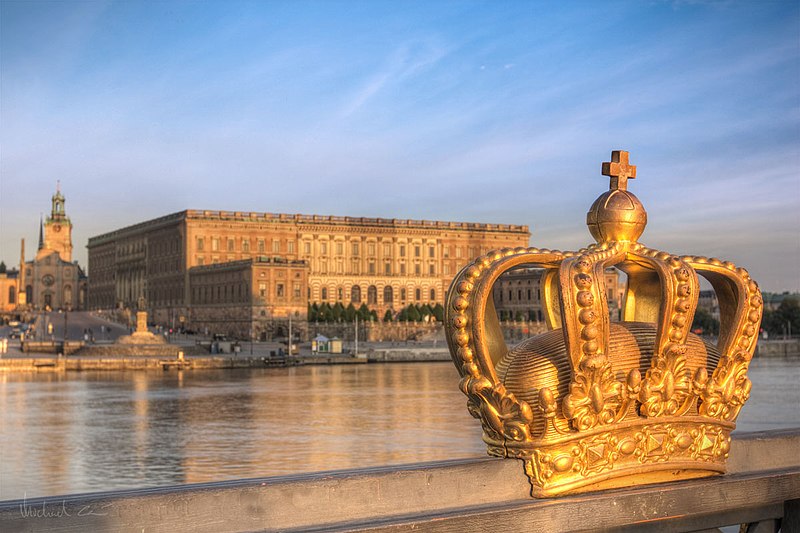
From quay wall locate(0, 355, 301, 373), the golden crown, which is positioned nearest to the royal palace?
quay wall locate(0, 355, 301, 373)

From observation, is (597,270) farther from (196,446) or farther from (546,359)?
(196,446)

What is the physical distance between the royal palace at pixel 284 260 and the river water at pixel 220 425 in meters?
35.7

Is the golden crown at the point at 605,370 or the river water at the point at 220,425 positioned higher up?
the golden crown at the point at 605,370

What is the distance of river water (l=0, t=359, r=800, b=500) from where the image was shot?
21594 millimetres

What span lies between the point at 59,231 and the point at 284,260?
2531 inches

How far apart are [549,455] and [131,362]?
54.9m

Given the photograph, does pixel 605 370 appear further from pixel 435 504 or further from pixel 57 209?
pixel 57 209

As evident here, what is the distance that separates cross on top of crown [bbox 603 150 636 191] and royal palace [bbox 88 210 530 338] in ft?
268

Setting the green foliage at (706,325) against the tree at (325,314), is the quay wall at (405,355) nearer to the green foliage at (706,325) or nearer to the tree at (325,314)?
the tree at (325,314)

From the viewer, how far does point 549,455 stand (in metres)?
3.98

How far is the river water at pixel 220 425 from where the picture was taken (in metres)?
21.6

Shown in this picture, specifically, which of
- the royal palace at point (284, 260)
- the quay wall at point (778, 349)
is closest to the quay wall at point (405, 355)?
the royal palace at point (284, 260)

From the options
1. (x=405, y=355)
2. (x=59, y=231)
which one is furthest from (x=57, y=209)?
(x=405, y=355)

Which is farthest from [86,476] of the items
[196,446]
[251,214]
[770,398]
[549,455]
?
[251,214]
